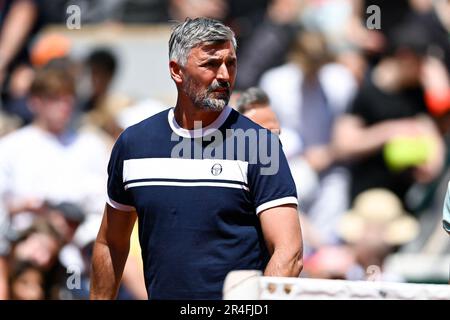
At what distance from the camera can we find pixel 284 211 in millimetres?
5613

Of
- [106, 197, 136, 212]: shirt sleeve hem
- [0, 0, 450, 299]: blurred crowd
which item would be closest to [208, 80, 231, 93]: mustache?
[106, 197, 136, 212]: shirt sleeve hem

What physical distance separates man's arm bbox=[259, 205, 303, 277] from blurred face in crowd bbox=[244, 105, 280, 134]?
1.05 m

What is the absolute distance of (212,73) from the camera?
574 centimetres

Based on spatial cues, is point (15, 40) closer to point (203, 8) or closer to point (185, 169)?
point (203, 8)

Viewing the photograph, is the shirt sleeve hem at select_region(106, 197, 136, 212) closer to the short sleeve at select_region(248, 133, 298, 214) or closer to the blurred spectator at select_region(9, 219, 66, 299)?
the short sleeve at select_region(248, 133, 298, 214)

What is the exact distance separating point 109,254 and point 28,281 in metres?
2.62

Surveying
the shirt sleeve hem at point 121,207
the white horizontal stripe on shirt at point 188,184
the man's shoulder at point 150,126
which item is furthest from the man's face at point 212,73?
the shirt sleeve hem at point 121,207

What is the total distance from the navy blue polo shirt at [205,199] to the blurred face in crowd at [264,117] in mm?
816

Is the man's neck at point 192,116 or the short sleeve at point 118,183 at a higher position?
the man's neck at point 192,116

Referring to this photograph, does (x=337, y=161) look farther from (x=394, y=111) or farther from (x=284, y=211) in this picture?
(x=284, y=211)

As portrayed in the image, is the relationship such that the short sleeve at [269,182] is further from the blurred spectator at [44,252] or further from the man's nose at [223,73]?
the blurred spectator at [44,252]

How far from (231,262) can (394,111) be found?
5371mm

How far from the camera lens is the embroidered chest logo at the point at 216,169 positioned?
5.66 metres
